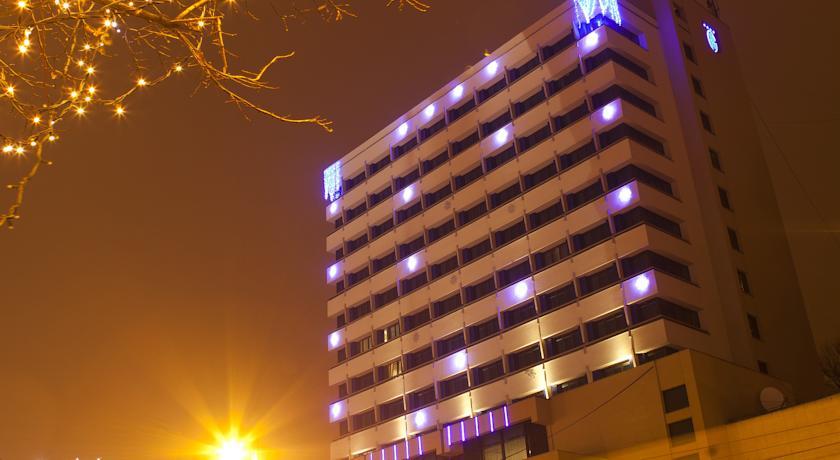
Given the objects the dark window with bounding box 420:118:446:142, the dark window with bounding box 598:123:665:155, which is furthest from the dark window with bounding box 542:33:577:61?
the dark window with bounding box 420:118:446:142

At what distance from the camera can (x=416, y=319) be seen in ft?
218

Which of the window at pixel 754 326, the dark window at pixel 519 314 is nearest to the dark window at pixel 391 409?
the dark window at pixel 519 314

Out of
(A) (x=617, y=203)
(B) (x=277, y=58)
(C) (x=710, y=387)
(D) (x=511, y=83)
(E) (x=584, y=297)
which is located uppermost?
(D) (x=511, y=83)

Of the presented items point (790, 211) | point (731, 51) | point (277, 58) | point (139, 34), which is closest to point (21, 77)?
point (139, 34)

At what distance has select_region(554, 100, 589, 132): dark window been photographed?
57531 millimetres

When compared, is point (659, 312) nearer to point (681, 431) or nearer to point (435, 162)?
point (681, 431)

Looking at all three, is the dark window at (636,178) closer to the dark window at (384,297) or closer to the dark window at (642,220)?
the dark window at (642,220)

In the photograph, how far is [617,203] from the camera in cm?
5300

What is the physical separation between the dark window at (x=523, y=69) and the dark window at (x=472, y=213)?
943cm

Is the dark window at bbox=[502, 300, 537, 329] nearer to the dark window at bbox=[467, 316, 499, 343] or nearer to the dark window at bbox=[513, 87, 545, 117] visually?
the dark window at bbox=[467, 316, 499, 343]

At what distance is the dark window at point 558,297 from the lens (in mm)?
54531

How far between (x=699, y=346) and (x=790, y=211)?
17.7 m

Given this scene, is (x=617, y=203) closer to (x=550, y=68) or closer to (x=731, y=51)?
(x=550, y=68)

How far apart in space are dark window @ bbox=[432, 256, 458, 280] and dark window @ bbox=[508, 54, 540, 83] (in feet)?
45.1
